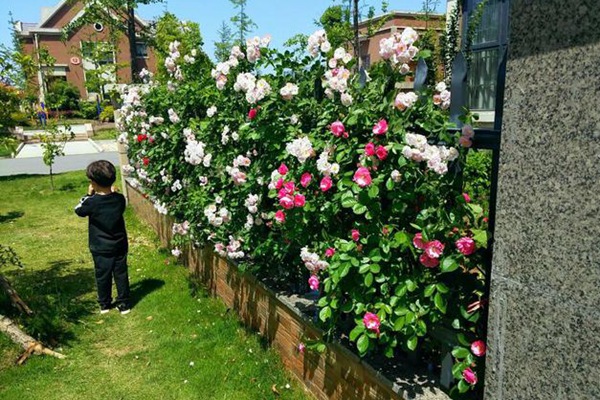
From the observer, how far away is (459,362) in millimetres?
2047

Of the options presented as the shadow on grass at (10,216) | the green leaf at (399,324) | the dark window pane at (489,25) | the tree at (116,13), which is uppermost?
the tree at (116,13)

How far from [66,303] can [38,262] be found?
1.97 m

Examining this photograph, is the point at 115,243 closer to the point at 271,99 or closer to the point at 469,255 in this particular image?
the point at 271,99

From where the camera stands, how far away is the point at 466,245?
192 cm

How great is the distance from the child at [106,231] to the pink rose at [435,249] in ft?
11.5

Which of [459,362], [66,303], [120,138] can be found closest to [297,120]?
[459,362]

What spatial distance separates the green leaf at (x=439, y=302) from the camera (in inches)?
78.6

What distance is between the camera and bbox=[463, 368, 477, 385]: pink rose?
77.8 inches

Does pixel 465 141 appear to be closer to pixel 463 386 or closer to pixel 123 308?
pixel 463 386

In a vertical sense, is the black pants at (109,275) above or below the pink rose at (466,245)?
below

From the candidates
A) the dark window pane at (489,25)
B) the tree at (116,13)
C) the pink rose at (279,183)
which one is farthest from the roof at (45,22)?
the pink rose at (279,183)

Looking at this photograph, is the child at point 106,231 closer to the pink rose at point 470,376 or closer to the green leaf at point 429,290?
the green leaf at point 429,290

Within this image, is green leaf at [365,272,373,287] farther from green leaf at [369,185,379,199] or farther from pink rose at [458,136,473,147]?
pink rose at [458,136,473,147]

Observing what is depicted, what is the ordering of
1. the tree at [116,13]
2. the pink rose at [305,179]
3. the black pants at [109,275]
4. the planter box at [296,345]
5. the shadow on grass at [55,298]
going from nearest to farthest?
the planter box at [296,345] → the pink rose at [305,179] → the shadow on grass at [55,298] → the black pants at [109,275] → the tree at [116,13]
